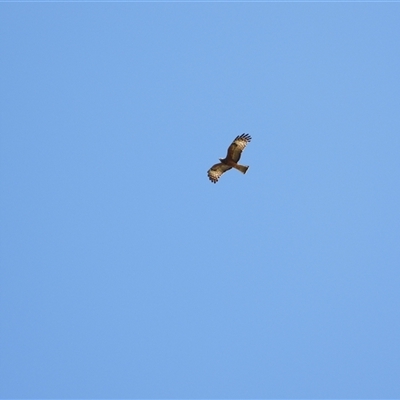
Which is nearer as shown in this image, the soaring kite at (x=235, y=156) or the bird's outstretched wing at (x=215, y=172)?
the soaring kite at (x=235, y=156)

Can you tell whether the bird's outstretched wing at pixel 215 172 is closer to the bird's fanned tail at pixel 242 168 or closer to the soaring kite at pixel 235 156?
the soaring kite at pixel 235 156

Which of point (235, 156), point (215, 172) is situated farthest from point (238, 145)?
point (215, 172)

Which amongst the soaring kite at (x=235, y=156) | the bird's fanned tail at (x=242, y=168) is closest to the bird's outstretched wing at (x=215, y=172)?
the soaring kite at (x=235, y=156)

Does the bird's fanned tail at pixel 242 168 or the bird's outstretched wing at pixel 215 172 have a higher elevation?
the bird's outstretched wing at pixel 215 172

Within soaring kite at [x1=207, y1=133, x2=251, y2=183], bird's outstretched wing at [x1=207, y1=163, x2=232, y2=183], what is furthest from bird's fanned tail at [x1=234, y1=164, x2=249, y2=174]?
bird's outstretched wing at [x1=207, y1=163, x2=232, y2=183]

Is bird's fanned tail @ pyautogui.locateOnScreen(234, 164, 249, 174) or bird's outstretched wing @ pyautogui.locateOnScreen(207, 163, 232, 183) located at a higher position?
bird's outstretched wing @ pyautogui.locateOnScreen(207, 163, 232, 183)

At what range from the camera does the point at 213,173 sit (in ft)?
169

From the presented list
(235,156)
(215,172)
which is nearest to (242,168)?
(235,156)

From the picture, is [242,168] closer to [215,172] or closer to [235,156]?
[235,156]

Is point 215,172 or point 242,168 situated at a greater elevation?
point 215,172

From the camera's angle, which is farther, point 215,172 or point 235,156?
point 215,172

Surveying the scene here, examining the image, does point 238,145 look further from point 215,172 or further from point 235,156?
point 215,172

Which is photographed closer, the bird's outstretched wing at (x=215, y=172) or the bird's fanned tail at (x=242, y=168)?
the bird's fanned tail at (x=242, y=168)

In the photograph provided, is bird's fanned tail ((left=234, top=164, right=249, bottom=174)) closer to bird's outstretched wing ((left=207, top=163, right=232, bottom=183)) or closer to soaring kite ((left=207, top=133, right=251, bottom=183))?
soaring kite ((left=207, top=133, right=251, bottom=183))
